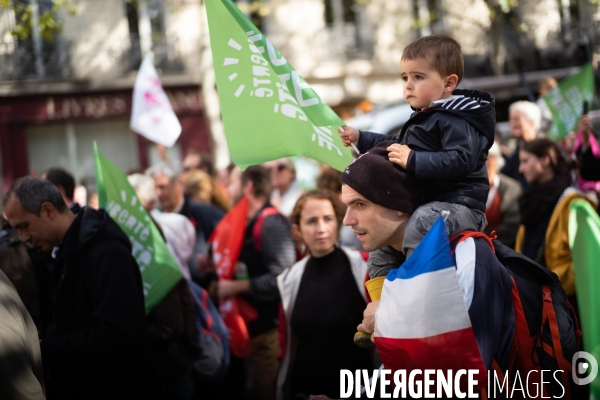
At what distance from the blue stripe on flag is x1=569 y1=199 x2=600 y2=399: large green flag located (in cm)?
93

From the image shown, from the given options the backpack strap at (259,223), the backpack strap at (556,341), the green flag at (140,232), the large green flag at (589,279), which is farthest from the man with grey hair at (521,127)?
the backpack strap at (556,341)

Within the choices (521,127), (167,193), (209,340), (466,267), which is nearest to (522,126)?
(521,127)

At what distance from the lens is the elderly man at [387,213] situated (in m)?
2.83

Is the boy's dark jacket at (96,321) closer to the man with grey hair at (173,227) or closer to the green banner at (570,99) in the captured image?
the man with grey hair at (173,227)

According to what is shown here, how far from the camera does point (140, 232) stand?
4.97 metres

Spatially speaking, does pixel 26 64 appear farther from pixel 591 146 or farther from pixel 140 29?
pixel 591 146

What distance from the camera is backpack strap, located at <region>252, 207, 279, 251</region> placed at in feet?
20.1

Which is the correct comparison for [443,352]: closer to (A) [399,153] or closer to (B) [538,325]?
(B) [538,325]

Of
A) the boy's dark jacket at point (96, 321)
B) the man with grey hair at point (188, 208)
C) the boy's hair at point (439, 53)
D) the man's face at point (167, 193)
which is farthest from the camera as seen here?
the man's face at point (167, 193)

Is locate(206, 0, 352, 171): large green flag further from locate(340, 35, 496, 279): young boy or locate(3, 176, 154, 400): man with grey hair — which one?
locate(3, 176, 154, 400): man with grey hair

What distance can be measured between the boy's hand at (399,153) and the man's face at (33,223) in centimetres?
202

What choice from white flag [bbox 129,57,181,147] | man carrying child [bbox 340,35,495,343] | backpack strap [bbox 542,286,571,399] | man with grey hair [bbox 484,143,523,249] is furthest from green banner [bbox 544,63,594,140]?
backpack strap [bbox 542,286,571,399]

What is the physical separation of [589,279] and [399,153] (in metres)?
1.26

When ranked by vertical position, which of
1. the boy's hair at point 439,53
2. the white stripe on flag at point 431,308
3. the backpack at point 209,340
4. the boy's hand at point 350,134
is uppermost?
the boy's hair at point 439,53
